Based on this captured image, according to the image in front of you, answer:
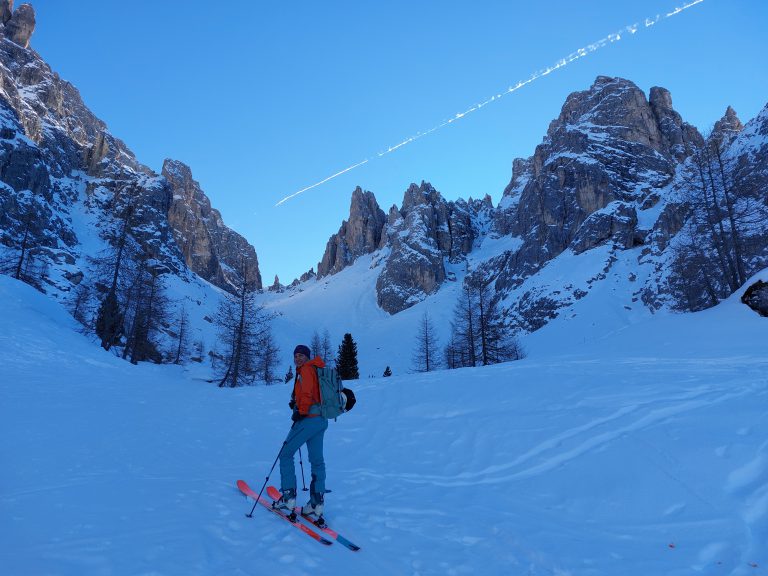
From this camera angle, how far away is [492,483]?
249 inches

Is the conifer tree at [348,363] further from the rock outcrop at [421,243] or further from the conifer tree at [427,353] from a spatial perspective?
the rock outcrop at [421,243]

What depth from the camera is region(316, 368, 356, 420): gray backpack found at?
18.2 feet

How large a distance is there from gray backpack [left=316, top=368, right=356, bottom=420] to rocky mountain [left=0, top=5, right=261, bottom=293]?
54.3 metres

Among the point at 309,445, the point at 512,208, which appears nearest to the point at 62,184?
the point at 512,208

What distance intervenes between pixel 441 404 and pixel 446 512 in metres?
6.12

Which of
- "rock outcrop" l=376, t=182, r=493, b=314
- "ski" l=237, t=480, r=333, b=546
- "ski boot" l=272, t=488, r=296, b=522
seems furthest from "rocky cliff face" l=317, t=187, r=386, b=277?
"ski boot" l=272, t=488, r=296, b=522

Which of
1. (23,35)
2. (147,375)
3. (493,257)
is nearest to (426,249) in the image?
(493,257)

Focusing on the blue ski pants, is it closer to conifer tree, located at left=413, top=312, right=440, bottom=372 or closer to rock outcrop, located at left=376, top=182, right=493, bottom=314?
conifer tree, located at left=413, top=312, right=440, bottom=372

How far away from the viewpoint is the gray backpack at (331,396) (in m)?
5.56

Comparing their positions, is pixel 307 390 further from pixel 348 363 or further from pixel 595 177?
pixel 595 177

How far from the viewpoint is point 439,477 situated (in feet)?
22.8

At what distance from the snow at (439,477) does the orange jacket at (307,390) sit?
4.46 ft

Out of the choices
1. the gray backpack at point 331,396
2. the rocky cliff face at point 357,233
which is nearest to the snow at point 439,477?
the gray backpack at point 331,396

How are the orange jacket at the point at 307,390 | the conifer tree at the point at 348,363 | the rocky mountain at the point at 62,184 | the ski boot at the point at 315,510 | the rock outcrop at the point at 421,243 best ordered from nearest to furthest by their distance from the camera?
the ski boot at the point at 315,510 → the orange jacket at the point at 307,390 → the conifer tree at the point at 348,363 → the rocky mountain at the point at 62,184 → the rock outcrop at the point at 421,243
